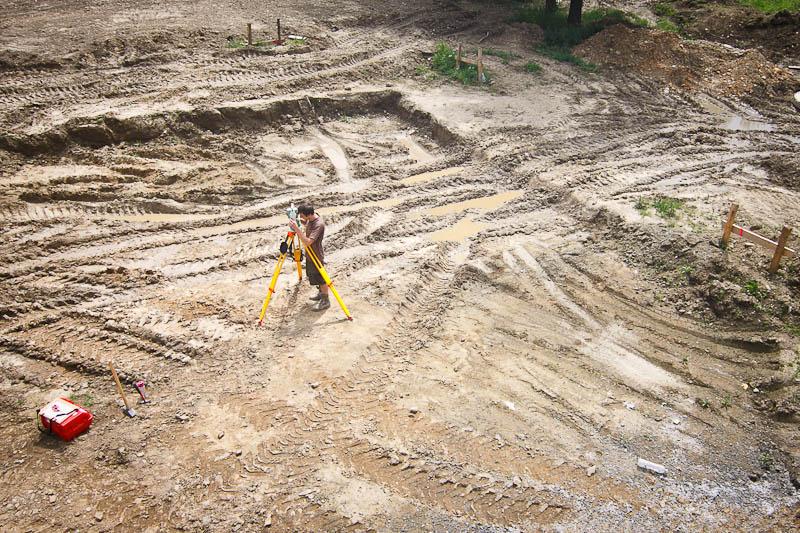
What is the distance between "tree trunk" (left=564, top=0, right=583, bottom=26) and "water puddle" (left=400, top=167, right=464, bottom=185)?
8.88m

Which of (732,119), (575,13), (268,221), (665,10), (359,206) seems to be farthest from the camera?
(665,10)

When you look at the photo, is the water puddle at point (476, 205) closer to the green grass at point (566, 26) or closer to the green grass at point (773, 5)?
the green grass at point (566, 26)

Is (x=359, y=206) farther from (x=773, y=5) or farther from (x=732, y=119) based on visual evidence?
(x=773, y=5)

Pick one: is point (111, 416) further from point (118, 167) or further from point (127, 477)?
point (118, 167)

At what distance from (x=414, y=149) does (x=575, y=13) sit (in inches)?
338

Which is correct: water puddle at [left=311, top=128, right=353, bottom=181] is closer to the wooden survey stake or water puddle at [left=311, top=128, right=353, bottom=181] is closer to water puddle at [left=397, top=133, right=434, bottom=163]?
water puddle at [left=397, top=133, right=434, bottom=163]

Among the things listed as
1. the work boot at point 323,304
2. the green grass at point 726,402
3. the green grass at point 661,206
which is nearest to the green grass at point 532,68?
the green grass at point 661,206

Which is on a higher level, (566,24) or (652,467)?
(566,24)

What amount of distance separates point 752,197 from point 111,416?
11037 mm

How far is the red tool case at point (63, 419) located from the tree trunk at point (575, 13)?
55.8 feet

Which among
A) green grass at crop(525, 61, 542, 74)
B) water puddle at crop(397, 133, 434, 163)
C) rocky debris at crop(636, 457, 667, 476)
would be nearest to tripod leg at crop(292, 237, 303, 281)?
water puddle at crop(397, 133, 434, 163)

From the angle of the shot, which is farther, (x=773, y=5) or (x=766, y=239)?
(x=773, y=5)

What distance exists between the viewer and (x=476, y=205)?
11.1 metres

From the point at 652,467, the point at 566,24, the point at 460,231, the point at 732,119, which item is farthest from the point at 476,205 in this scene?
the point at 566,24
